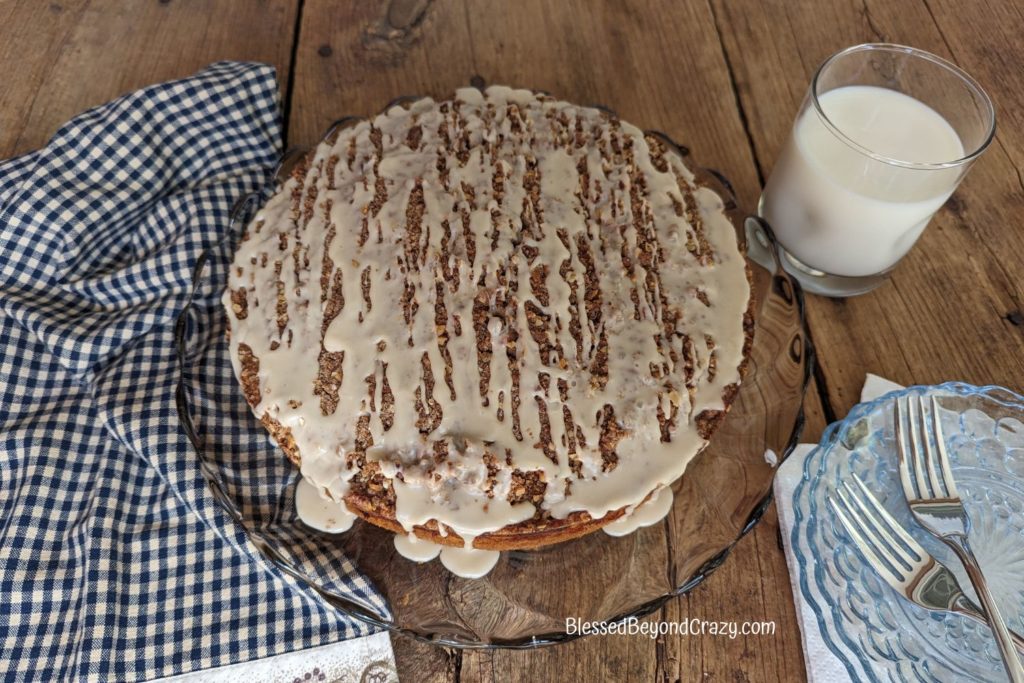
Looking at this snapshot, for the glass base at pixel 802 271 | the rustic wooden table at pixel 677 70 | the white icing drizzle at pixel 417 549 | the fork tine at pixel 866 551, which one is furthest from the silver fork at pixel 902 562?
the white icing drizzle at pixel 417 549

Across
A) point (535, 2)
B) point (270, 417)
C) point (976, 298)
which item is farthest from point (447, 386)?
point (535, 2)

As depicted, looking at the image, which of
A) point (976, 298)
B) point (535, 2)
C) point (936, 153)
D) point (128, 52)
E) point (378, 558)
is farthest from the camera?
point (535, 2)

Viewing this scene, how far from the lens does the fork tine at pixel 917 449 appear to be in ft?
4.17

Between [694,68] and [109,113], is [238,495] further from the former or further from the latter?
[694,68]

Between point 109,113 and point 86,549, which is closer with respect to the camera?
point 86,549

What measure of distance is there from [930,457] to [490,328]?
739 millimetres

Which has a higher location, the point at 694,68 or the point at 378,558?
the point at 694,68

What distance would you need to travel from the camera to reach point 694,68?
192 cm

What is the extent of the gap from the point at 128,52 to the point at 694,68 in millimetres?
1353

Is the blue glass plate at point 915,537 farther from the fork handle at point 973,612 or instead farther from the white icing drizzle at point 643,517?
the white icing drizzle at point 643,517

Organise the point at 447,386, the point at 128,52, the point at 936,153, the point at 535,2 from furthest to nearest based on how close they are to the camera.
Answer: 1. the point at 535,2
2. the point at 128,52
3. the point at 936,153
4. the point at 447,386

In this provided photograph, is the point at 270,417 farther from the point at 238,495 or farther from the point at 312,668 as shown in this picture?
the point at 312,668

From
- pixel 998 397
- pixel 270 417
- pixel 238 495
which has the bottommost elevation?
pixel 998 397

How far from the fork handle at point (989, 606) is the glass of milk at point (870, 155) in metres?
0.54
